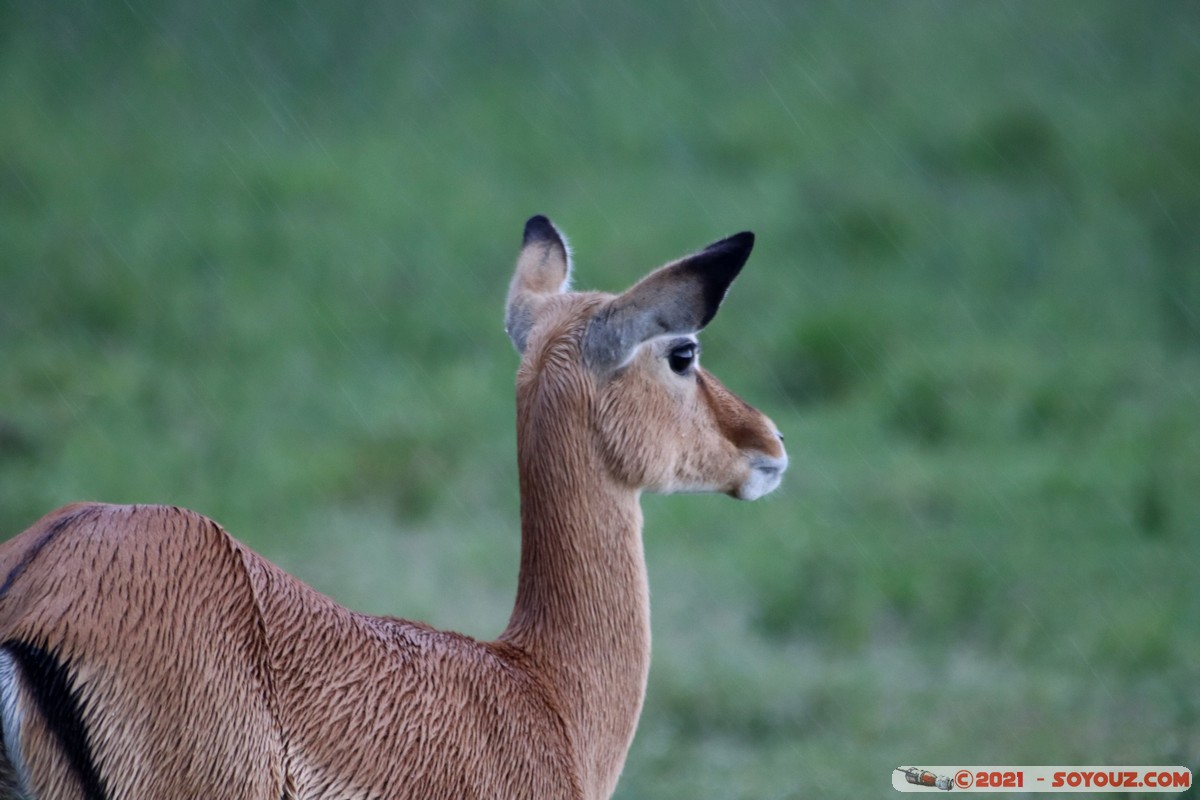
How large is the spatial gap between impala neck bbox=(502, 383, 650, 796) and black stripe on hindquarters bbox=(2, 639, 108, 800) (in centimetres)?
115

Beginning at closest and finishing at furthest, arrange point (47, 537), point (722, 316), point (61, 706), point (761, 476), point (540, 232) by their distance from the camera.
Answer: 1. point (61, 706)
2. point (47, 537)
3. point (761, 476)
4. point (540, 232)
5. point (722, 316)

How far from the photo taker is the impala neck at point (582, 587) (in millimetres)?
3594

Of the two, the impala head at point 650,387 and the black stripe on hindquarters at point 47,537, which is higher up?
the black stripe on hindquarters at point 47,537

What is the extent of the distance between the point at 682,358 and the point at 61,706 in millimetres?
1632

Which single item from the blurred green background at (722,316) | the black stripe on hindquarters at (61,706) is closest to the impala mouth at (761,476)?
the black stripe on hindquarters at (61,706)

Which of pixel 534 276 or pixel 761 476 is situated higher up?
pixel 534 276

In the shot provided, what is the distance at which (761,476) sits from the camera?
3.92 meters

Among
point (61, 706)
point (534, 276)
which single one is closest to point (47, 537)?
point (61, 706)

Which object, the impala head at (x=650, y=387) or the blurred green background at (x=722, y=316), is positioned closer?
the impala head at (x=650, y=387)

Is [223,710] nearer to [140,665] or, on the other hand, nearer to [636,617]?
[140,665]

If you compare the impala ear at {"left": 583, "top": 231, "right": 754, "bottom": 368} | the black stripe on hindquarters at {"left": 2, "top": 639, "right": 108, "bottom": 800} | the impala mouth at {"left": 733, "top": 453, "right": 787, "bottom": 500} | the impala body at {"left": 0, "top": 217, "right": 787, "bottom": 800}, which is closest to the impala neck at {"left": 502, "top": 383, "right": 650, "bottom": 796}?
the impala body at {"left": 0, "top": 217, "right": 787, "bottom": 800}

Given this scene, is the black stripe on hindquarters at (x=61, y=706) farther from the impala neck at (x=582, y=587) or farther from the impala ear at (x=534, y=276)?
the impala ear at (x=534, y=276)

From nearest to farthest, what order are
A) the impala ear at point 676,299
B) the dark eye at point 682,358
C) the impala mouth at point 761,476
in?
1. the impala ear at point 676,299
2. the dark eye at point 682,358
3. the impala mouth at point 761,476

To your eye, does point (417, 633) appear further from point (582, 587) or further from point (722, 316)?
point (722, 316)
